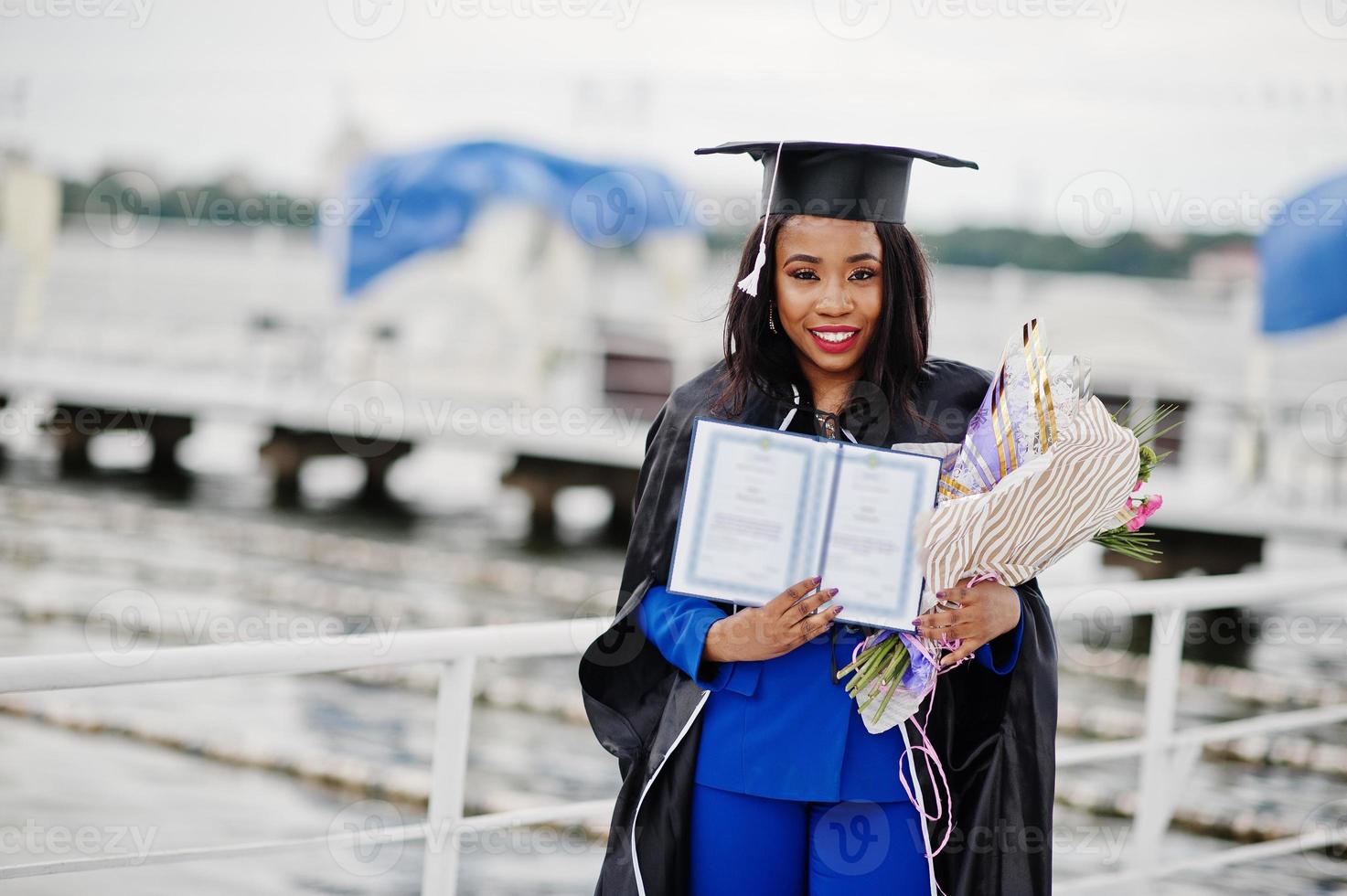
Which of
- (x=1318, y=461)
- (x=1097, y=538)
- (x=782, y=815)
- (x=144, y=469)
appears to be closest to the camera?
(x=782, y=815)

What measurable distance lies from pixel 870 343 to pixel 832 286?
111 millimetres

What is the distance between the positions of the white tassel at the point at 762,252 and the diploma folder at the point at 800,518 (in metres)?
0.22

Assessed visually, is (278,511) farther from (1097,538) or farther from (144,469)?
(1097,538)

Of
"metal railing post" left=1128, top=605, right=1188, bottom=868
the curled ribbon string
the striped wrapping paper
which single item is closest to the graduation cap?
the striped wrapping paper

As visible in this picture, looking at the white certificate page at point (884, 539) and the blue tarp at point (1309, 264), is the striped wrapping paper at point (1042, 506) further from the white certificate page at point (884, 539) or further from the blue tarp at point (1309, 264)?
the blue tarp at point (1309, 264)

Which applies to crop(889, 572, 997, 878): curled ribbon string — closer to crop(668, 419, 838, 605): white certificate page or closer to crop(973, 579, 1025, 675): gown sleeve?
crop(973, 579, 1025, 675): gown sleeve

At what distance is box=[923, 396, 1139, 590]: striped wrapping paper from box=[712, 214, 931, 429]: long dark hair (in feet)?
0.88

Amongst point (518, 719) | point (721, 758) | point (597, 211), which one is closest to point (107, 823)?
point (518, 719)

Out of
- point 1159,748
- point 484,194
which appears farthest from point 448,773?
point 484,194

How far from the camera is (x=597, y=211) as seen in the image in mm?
16812

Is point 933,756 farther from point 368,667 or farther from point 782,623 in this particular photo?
point 368,667

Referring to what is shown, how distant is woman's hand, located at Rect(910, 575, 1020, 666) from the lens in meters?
1.79

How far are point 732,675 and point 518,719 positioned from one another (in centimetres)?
661

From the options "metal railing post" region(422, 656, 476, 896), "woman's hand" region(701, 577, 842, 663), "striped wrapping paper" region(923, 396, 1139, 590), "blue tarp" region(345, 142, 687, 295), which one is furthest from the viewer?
"blue tarp" region(345, 142, 687, 295)
